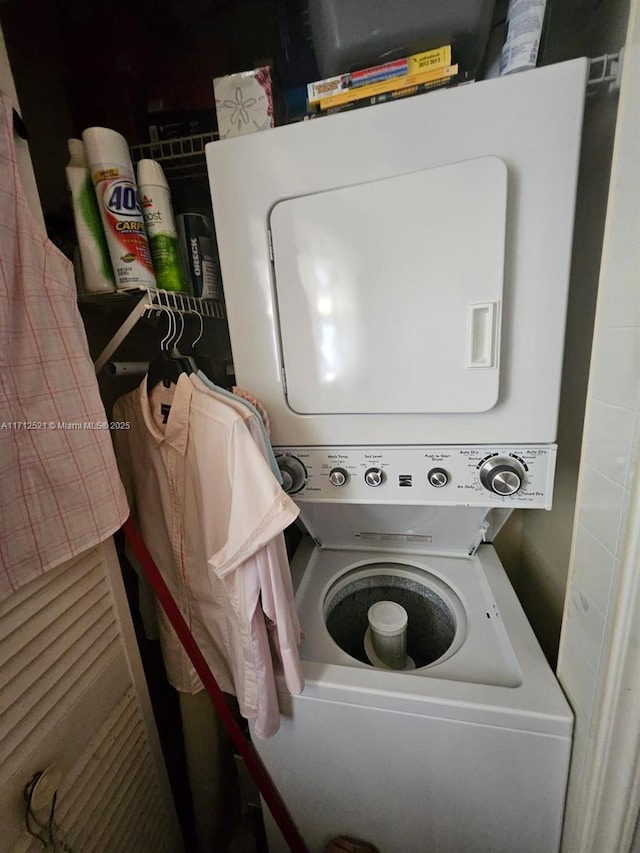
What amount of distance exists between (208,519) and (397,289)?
2.63ft

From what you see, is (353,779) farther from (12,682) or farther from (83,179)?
(83,179)

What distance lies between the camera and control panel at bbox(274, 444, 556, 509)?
907mm

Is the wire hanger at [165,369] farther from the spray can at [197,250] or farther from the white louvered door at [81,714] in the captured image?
the white louvered door at [81,714]

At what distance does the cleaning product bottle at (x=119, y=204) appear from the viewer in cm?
84

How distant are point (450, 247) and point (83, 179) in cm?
94

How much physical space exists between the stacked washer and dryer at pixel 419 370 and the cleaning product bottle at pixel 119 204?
8.5 inches

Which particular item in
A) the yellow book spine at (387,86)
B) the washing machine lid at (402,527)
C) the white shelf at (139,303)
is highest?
the yellow book spine at (387,86)

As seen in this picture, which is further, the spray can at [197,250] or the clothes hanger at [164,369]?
the spray can at [197,250]

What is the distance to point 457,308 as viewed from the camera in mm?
821

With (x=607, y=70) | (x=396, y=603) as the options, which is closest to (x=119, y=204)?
(x=607, y=70)

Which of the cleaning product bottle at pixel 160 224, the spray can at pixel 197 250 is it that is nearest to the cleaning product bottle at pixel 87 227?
the cleaning product bottle at pixel 160 224

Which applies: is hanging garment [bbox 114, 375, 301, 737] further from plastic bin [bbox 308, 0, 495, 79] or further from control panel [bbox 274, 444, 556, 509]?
plastic bin [bbox 308, 0, 495, 79]

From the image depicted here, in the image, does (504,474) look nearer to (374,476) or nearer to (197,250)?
(374,476)

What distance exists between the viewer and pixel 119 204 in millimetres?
861
